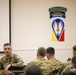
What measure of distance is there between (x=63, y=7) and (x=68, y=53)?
1389 millimetres

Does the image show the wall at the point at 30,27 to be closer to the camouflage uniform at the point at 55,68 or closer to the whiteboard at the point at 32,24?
the whiteboard at the point at 32,24

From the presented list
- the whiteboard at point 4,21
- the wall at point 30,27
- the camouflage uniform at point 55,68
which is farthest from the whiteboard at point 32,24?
the camouflage uniform at point 55,68

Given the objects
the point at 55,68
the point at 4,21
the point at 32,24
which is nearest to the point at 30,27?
the point at 32,24

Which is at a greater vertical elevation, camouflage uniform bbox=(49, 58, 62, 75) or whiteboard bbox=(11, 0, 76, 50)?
whiteboard bbox=(11, 0, 76, 50)

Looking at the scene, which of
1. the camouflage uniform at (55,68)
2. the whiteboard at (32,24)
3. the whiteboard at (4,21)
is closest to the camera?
the camouflage uniform at (55,68)

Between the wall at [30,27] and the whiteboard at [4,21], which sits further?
the wall at [30,27]

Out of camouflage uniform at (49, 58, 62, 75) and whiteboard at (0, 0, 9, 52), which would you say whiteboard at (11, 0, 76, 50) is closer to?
whiteboard at (0, 0, 9, 52)

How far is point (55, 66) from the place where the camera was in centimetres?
367

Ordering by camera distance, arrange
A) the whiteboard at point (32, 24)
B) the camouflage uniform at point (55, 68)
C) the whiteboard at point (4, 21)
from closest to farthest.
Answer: the camouflage uniform at point (55, 68) → the whiteboard at point (4, 21) → the whiteboard at point (32, 24)

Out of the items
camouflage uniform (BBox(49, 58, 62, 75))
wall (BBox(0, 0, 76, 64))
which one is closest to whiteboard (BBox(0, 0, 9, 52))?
wall (BBox(0, 0, 76, 64))

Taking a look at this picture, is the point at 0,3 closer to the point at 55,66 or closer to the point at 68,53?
the point at 68,53

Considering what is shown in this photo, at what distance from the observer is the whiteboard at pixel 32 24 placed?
627cm

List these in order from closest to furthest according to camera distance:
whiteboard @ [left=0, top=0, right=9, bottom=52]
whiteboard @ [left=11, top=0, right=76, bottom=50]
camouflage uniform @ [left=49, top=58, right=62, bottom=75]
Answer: camouflage uniform @ [left=49, top=58, right=62, bottom=75]
whiteboard @ [left=0, top=0, right=9, bottom=52]
whiteboard @ [left=11, top=0, right=76, bottom=50]

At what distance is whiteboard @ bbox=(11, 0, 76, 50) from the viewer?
20.6ft
